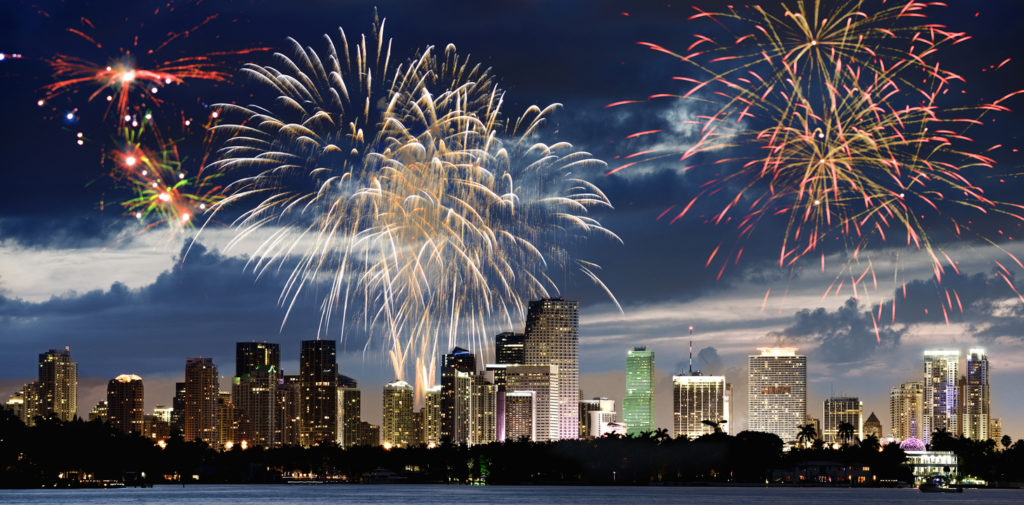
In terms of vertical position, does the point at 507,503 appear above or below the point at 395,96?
below

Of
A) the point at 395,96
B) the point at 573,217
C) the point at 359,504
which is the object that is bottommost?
the point at 359,504

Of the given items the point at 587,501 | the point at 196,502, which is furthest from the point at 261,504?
the point at 587,501

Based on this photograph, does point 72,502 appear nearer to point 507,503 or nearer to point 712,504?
point 507,503

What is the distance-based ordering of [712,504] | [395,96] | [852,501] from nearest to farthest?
1. [395,96]
2. [712,504]
3. [852,501]

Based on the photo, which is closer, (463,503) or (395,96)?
(395,96)

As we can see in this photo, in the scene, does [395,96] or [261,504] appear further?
[261,504]

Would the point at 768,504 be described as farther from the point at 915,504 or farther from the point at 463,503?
the point at 463,503

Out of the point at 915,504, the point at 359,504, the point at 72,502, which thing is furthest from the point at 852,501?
the point at 72,502

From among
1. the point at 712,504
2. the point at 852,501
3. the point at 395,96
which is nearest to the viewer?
the point at 395,96

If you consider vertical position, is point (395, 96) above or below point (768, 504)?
above
